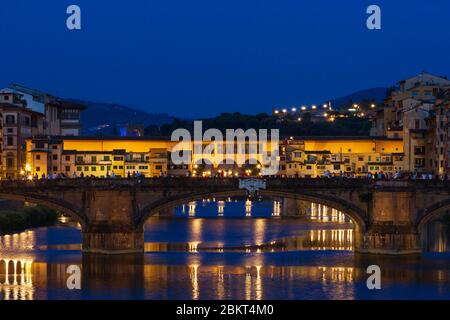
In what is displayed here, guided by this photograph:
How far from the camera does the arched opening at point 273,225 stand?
61719mm

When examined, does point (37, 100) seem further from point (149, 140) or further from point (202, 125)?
point (202, 125)

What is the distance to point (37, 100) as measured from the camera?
105 meters

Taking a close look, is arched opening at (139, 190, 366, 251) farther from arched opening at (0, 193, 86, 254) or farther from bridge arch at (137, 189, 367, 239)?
arched opening at (0, 193, 86, 254)

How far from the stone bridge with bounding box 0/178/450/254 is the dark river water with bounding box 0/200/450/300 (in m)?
1.47

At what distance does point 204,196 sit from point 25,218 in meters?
21.6

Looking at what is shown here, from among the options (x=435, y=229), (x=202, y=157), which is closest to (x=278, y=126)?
(x=202, y=157)

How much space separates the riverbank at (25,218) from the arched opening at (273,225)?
7.53 meters

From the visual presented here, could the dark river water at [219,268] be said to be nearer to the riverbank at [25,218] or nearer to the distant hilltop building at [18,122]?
the riverbank at [25,218]

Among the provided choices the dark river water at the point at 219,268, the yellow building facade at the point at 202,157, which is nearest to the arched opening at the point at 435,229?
the dark river water at the point at 219,268

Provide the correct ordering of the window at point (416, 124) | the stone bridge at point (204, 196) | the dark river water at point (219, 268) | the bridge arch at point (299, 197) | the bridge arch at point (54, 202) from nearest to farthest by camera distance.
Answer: the dark river water at point (219, 268), the stone bridge at point (204, 196), the bridge arch at point (54, 202), the bridge arch at point (299, 197), the window at point (416, 124)

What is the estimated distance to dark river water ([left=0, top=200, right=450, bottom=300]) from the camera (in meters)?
47.2

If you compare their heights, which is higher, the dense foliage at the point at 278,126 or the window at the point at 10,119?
the dense foliage at the point at 278,126

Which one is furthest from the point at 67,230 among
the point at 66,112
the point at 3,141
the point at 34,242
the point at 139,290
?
the point at 66,112

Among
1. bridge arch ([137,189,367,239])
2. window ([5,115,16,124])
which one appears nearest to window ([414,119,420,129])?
window ([5,115,16,124])
